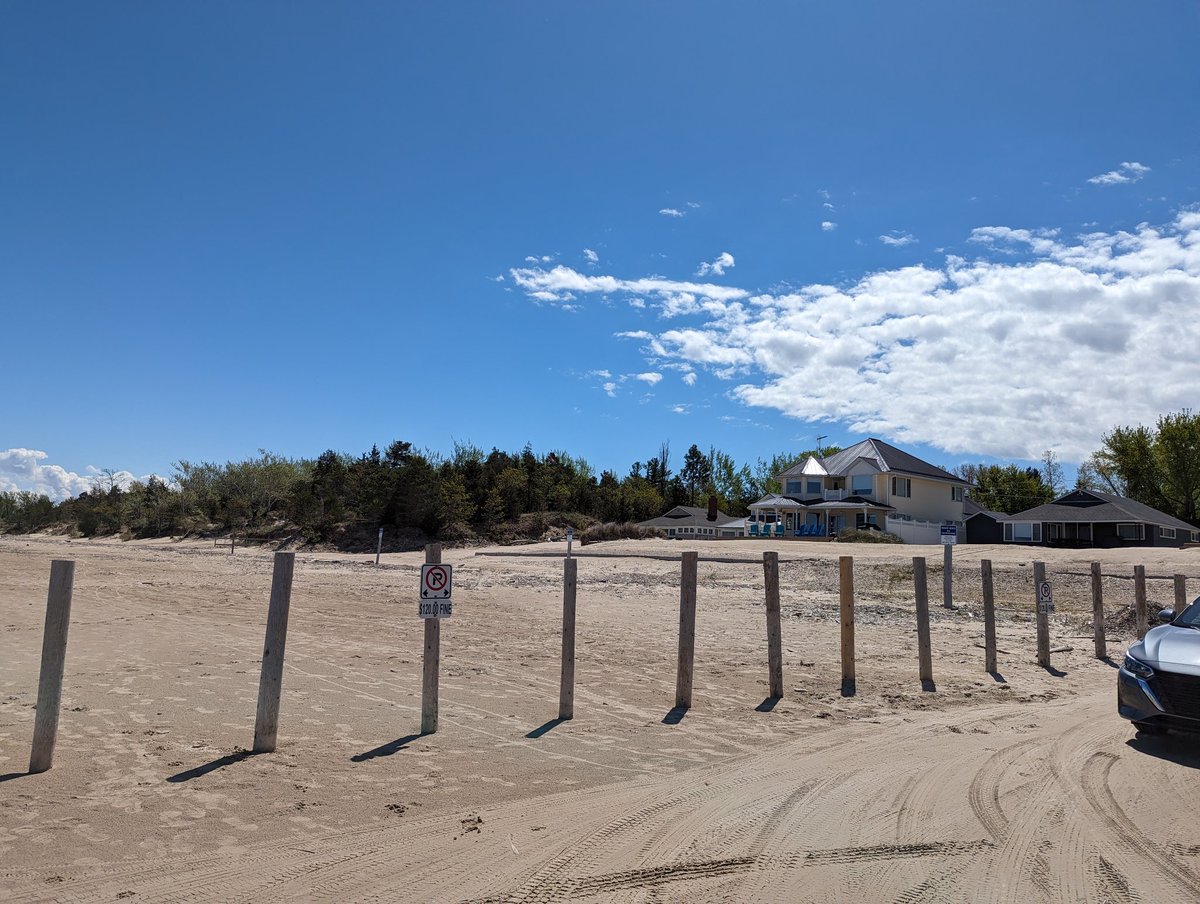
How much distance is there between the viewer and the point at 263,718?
7.14 metres

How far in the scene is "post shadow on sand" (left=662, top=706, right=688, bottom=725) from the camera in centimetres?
880

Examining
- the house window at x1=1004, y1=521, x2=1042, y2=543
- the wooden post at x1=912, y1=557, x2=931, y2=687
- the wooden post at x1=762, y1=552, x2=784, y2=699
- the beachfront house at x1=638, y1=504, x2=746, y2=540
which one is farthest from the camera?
the beachfront house at x1=638, y1=504, x2=746, y2=540

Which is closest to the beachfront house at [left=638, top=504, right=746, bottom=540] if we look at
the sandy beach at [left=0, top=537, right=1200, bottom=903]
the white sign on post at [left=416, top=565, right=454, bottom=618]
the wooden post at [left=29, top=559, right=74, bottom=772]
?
the sandy beach at [left=0, top=537, right=1200, bottom=903]

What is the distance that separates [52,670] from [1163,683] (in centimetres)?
956

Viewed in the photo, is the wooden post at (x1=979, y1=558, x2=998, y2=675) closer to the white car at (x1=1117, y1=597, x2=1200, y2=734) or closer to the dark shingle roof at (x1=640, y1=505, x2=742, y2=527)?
the white car at (x1=1117, y1=597, x2=1200, y2=734)

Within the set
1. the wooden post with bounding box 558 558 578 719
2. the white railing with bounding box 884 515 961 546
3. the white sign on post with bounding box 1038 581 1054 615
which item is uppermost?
the white railing with bounding box 884 515 961 546

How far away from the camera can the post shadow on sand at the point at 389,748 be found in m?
7.05

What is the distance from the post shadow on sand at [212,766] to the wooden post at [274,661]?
134 mm

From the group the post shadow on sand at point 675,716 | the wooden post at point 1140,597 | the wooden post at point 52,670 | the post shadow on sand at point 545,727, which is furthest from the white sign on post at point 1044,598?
the wooden post at point 52,670

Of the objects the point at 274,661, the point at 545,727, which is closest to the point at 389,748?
the point at 274,661

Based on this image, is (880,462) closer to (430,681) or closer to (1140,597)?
(1140,597)

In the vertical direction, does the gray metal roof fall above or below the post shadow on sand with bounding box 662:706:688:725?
above

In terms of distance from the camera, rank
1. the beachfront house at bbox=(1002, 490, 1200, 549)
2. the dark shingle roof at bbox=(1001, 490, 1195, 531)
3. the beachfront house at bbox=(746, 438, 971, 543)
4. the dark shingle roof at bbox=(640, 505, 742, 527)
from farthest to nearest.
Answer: the dark shingle roof at bbox=(640, 505, 742, 527), the beachfront house at bbox=(746, 438, 971, 543), the beachfront house at bbox=(1002, 490, 1200, 549), the dark shingle roof at bbox=(1001, 490, 1195, 531)

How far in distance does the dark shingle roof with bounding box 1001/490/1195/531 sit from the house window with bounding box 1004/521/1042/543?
90 centimetres
